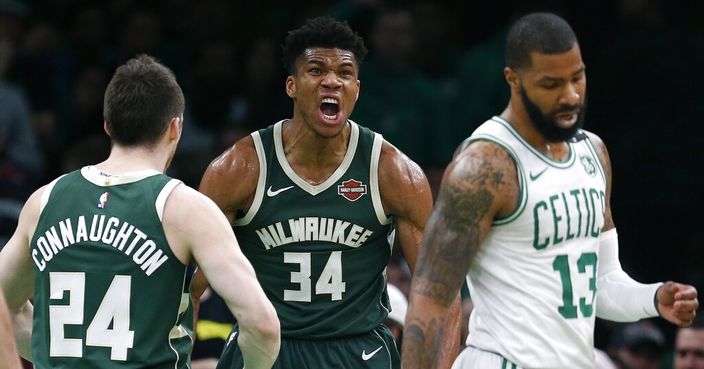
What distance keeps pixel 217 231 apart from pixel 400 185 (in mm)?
1552

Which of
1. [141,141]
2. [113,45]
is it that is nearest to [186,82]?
[113,45]

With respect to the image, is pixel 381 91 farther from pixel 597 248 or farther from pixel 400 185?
pixel 597 248

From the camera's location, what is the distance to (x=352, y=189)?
6.90m

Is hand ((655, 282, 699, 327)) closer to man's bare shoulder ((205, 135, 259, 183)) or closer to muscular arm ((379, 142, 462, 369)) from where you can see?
muscular arm ((379, 142, 462, 369))

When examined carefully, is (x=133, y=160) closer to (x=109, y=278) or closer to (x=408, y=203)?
(x=109, y=278)

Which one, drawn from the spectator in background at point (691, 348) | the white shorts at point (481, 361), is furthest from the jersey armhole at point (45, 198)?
the spectator in background at point (691, 348)

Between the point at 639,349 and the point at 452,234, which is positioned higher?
the point at 452,234

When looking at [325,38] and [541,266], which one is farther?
[325,38]

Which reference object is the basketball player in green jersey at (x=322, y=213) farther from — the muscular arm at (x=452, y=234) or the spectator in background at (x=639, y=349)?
the spectator in background at (x=639, y=349)

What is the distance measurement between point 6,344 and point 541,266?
221 centimetres

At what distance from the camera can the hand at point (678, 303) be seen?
5.93 metres

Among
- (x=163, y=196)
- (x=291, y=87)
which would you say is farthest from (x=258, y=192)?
(x=163, y=196)

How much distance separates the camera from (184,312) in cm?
589

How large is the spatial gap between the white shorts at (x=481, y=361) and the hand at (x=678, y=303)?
0.69 meters
